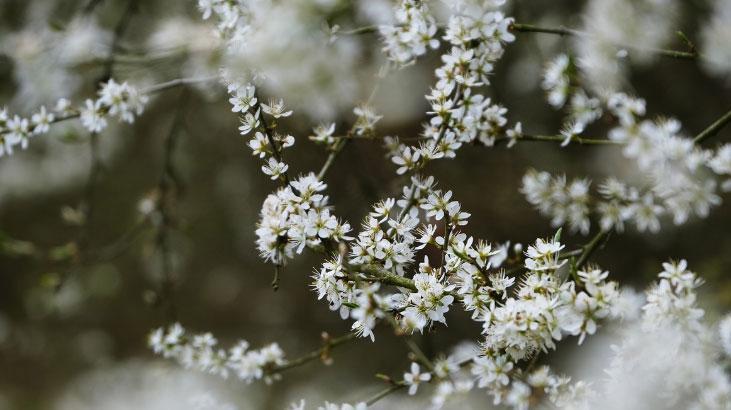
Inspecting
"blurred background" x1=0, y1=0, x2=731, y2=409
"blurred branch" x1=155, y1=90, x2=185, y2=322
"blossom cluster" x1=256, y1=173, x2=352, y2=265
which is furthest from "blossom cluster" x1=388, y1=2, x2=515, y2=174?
"blurred branch" x1=155, y1=90, x2=185, y2=322

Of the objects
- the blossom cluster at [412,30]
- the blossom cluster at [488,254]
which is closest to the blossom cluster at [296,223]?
the blossom cluster at [488,254]

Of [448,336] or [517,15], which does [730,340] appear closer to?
[517,15]

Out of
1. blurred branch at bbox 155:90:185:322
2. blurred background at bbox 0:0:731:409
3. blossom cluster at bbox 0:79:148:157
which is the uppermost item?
blurred background at bbox 0:0:731:409

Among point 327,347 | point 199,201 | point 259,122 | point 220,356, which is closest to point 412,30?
point 259,122

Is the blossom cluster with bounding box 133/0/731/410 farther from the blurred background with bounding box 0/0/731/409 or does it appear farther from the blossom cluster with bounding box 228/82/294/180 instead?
the blurred background with bounding box 0/0/731/409

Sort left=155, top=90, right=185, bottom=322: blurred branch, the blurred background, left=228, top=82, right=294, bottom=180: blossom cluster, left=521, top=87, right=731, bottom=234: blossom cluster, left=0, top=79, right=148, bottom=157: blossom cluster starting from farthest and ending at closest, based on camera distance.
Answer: the blurred background
left=155, top=90, right=185, bottom=322: blurred branch
left=0, top=79, right=148, bottom=157: blossom cluster
left=228, top=82, right=294, bottom=180: blossom cluster
left=521, top=87, right=731, bottom=234: blossom cluster

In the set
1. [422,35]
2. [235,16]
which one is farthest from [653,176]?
[235,16]
